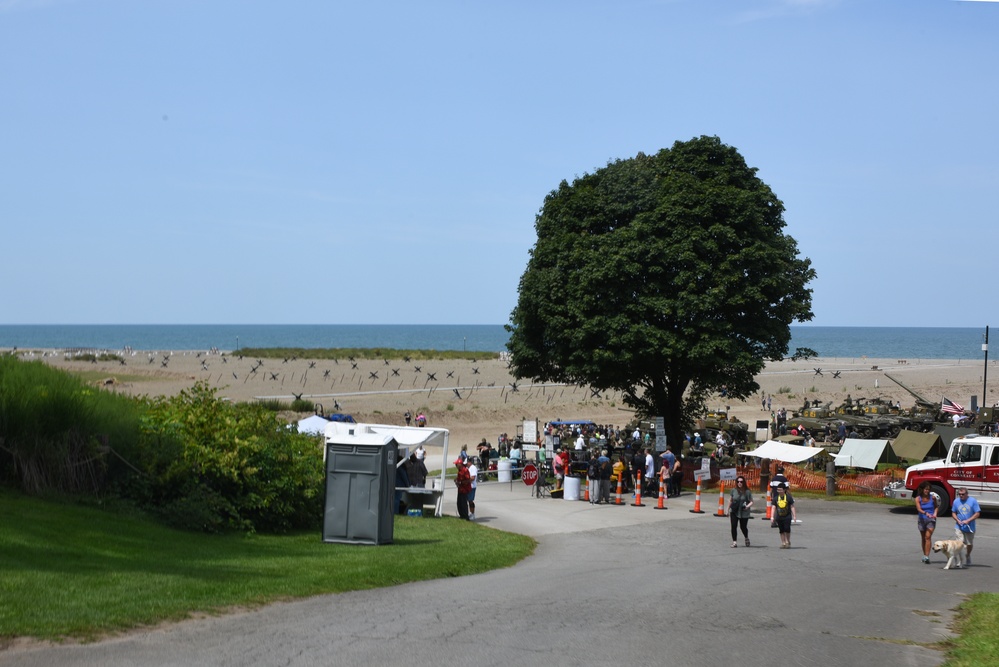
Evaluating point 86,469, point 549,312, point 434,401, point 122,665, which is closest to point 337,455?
point 86,469

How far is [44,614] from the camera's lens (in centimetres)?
1082

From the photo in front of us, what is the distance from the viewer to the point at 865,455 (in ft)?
107

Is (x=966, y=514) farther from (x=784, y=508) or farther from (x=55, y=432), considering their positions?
(x=55, y=432)

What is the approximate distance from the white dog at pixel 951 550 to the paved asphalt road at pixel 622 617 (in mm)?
250

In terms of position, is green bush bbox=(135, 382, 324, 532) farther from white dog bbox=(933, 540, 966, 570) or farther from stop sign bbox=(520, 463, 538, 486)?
white dog bbox=(933, 540, 966, 570)

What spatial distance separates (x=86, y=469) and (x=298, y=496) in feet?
13.8

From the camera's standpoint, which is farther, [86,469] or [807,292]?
[807,292]

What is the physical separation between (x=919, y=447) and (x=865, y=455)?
2584 mm

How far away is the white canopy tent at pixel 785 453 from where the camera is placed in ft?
105

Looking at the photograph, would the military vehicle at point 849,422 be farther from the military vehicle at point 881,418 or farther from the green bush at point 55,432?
the green bush at point 55,432

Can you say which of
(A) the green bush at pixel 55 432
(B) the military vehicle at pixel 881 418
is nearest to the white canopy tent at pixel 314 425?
(A) the green bush at pixel 55 432

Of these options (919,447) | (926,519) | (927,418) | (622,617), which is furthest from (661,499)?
(927,418)

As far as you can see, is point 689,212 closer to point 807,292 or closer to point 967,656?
point 807,292

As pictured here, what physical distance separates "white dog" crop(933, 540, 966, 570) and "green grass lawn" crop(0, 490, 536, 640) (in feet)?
24.4
